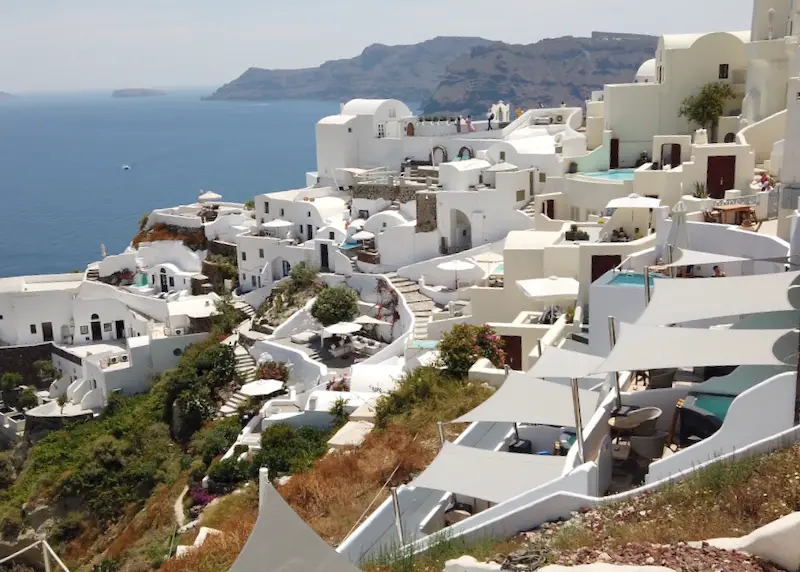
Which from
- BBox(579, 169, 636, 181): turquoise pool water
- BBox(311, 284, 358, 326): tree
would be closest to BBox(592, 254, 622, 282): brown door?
BBox(579, 169, 636, 181): turquoise pool water

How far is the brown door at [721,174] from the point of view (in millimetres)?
23875

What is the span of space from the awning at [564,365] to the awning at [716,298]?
981 millimetres

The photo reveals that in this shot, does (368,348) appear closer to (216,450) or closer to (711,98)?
(216,450)

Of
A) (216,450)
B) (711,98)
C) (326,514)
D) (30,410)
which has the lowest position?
(30,410)

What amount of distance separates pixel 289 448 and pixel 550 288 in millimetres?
7426

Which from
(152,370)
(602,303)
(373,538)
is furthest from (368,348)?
(373,538)

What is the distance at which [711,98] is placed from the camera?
1248 inches

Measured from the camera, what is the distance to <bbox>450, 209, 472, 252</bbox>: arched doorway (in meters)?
34.8

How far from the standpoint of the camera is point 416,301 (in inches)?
1238

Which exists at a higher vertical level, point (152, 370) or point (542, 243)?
point (542, 243)

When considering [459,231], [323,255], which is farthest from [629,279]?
[323,255]

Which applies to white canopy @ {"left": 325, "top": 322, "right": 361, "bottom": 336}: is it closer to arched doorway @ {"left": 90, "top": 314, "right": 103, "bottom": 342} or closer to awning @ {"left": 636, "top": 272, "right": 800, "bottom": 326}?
arched doorway @ {"left": 90, "top": 314, "right": 103, "bottom": 342}

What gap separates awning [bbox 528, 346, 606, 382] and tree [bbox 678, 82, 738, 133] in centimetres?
2202

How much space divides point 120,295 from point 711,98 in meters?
27.9
